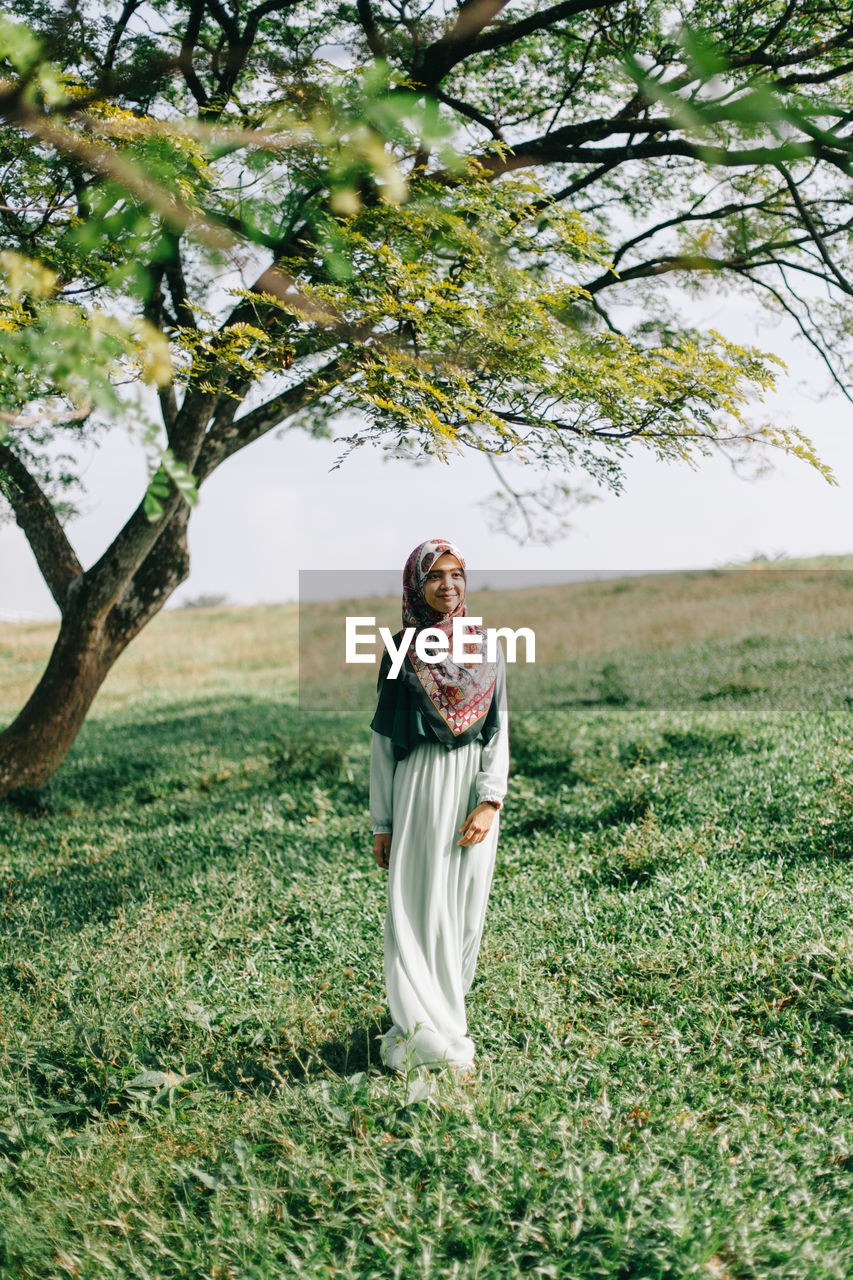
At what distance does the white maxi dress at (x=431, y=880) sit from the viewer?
3789mm

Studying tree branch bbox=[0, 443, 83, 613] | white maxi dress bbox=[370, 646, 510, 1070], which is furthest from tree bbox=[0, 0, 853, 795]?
white maxi dress bbox=[370, 646, 510, 1070]

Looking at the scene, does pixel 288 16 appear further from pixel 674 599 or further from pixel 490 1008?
pixel 674 599

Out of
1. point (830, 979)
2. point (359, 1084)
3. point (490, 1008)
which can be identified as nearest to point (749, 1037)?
point (830, 979)

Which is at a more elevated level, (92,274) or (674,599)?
(92,274)

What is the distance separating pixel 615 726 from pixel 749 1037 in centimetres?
656

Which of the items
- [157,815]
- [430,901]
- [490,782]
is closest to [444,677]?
[490,782]

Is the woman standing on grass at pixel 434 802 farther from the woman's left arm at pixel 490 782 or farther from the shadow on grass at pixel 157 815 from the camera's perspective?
the shadow on grass at pixel 157 815

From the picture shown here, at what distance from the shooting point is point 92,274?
555cm

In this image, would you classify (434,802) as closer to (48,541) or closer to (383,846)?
(383,846)

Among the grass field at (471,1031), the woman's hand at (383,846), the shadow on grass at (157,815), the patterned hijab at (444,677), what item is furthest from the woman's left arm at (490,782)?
the shadow on grass at (157,815)

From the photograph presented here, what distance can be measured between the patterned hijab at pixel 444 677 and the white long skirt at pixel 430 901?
14cm

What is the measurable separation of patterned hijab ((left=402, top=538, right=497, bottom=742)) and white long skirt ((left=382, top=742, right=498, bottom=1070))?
0.14 m

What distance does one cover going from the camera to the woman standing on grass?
3803 millimetres
